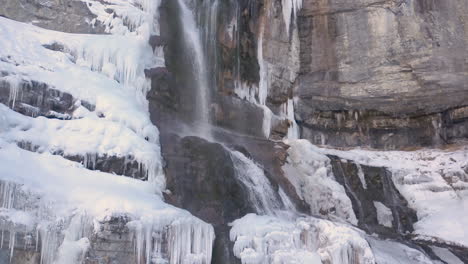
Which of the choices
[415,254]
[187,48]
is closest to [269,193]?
[415,254]

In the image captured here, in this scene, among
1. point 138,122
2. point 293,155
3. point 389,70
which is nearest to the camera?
point 138,122

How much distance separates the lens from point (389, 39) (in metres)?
17.7

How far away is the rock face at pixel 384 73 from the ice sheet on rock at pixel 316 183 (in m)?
3.16

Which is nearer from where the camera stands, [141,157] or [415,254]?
[141,157]

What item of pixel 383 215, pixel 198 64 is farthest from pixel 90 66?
pixel 383 215

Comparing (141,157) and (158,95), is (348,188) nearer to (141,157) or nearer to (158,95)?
(158,95)

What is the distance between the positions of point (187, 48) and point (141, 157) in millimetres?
6373

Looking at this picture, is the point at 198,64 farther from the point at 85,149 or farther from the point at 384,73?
the point at 85,149

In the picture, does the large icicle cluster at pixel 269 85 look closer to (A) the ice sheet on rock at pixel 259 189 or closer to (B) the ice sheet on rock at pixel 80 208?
(A) the ice sheet on rock at pixel 259 189

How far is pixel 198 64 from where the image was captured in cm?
1593

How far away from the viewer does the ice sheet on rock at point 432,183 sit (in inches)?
534

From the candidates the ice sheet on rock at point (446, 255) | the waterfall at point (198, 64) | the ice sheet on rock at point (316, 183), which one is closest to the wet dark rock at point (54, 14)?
the waterfall at point (198, 64)

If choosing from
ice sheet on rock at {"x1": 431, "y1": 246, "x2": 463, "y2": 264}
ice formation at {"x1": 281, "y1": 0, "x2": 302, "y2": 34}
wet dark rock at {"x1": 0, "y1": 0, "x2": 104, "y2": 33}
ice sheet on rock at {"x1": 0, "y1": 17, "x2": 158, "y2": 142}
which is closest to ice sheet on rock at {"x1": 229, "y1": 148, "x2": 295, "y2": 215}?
ice sheet on rock at {"x1": 0, "y1": 17, "x2": 158, "y2": 142}

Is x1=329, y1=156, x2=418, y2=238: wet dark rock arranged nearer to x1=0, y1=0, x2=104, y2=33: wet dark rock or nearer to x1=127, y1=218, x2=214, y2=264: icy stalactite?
x1=127, y1=218, x2=214, y2=264: icy stalactite
